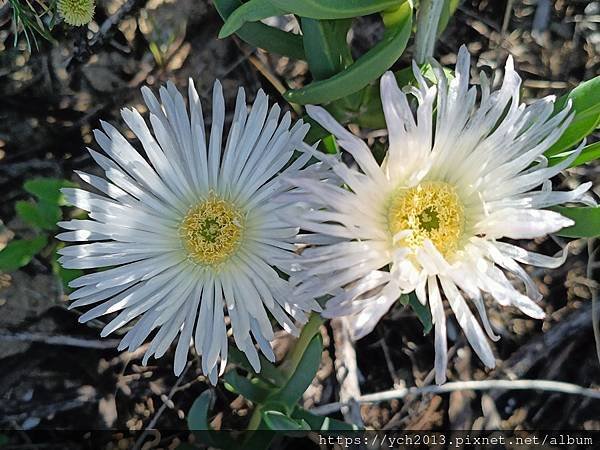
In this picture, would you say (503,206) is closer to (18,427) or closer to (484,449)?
(484,449)

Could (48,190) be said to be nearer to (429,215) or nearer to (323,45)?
(323,45)

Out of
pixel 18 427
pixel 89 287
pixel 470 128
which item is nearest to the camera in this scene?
pixel 470 128

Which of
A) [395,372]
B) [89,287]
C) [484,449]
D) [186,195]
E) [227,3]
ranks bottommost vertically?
[484,449]

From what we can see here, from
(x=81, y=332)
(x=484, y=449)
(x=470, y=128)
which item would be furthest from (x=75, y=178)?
(x=484, y=449)

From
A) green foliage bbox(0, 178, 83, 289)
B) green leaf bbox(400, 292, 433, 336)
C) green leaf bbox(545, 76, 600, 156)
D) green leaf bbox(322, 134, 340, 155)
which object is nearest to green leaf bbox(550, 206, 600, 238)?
green leaf bbox(545, 76, 600, 156)

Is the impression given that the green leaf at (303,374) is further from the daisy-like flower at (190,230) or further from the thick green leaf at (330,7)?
the thick green leaf at (330,7)

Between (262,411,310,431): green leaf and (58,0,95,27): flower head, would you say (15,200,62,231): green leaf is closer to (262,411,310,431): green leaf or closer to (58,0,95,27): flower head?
(58,0,95,27): flower head

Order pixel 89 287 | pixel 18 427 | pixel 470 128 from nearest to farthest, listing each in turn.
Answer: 1. pixel 470 128
2. pixel 89 287
3. pixel 18 427
